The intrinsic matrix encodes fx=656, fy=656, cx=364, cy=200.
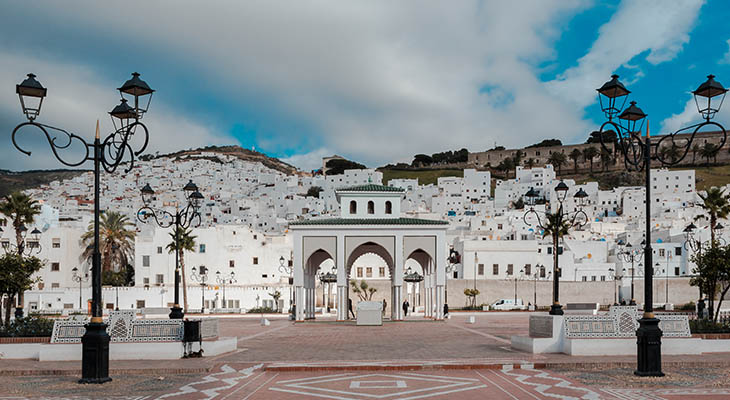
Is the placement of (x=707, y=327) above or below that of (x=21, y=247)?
below

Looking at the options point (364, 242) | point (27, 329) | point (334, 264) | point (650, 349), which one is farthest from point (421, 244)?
point (650, 349)

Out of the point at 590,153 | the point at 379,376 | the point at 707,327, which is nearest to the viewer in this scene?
the point at 379,376

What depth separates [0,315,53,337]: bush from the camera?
52.0ft

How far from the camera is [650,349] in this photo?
37.6 ft

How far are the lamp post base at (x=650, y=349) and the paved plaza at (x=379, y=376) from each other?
0.78 ft

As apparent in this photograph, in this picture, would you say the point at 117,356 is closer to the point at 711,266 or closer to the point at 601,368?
the point at 601,368

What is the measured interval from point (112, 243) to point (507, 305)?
1220 inches

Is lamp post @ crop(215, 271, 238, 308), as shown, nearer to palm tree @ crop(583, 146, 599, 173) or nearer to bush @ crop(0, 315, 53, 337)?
bush @ crop(0, 315, 53, 337)

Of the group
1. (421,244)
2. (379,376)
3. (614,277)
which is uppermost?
(421,244)

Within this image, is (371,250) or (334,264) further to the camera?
(334,264)

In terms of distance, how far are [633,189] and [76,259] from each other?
298 ft

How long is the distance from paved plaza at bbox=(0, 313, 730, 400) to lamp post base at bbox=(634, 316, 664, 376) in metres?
0.24

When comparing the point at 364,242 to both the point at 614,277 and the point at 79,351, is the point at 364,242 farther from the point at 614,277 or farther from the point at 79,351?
the point at 614,277

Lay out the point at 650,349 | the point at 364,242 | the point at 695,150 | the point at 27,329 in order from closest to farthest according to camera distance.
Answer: the point at 650,349 → the point at 27,329 → the point at 364,242 → the point at 695,150
